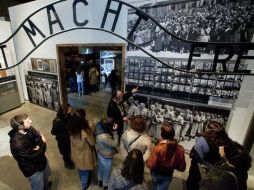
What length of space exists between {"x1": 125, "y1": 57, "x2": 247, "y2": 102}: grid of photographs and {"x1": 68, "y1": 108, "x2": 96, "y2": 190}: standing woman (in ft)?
5.92

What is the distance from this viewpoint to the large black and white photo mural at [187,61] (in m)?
2.74

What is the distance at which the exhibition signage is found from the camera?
917 millimetres

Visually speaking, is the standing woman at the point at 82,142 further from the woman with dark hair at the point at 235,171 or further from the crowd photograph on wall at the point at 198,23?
the crowd photograph on wall at the point at 198,23

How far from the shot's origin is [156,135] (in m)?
4.04

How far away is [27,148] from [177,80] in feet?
9.36

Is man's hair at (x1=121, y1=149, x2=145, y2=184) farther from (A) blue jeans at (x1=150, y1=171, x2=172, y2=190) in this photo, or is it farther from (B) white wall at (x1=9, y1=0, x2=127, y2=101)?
(B) white wall at (x1=9, y1=0, x2=127, y2=101)

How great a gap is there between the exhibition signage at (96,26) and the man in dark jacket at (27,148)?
2.65 feet

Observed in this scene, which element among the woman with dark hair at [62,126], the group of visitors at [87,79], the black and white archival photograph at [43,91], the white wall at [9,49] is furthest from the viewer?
the group of visitors at [87,79]


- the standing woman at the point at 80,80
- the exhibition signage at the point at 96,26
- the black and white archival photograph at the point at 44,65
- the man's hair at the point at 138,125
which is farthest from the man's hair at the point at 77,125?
the standing woman at the point at 80,80

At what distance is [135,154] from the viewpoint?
1.62 metres

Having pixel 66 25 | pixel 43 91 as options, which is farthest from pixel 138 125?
pixel 43 91

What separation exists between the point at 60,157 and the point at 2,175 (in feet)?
3.41

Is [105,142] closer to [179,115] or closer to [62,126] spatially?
[62,126]

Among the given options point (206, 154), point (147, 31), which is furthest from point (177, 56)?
point (206, 154)
